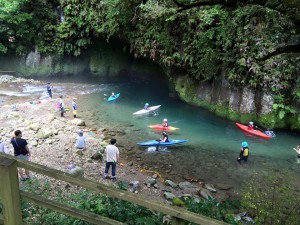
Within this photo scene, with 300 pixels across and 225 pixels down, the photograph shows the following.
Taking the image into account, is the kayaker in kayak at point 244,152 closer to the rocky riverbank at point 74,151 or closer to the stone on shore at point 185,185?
the rocky riverbank at point 74,151

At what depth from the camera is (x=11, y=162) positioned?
2.72 m

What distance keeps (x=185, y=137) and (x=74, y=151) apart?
21.8 feet

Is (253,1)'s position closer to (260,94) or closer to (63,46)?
(260,94)

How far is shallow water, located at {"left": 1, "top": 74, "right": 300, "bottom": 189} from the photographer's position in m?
13.1

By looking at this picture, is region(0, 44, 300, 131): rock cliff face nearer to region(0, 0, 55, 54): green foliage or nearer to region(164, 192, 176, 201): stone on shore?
region(0, 0, 55, 54): green foliage

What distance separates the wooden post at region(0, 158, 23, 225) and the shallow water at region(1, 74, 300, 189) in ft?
32.2

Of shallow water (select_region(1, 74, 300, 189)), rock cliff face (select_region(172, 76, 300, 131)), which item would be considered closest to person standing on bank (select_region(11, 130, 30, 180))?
shallow water (select_region(1, 74, 300, 189))

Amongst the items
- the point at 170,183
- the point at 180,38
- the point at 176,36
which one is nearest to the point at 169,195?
the point at 170,183

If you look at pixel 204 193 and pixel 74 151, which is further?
pixel 74 151

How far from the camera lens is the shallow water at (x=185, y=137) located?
43.0ft

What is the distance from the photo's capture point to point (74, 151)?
13148 millimetres

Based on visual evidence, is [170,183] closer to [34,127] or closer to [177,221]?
[34,127]

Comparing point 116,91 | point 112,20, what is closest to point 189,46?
point 112,20

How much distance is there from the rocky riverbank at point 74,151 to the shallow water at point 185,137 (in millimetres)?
732
